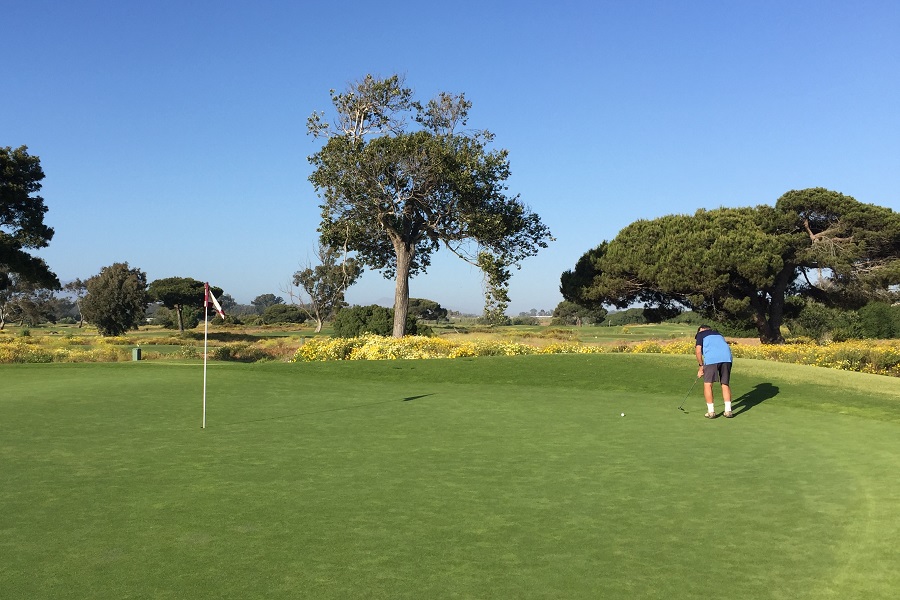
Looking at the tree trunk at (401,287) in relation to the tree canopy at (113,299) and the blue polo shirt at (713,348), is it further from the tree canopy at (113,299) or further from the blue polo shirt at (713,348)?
the tree canopy at (113,299)

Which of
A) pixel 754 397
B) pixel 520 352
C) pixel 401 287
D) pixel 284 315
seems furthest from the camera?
pixel 284 315

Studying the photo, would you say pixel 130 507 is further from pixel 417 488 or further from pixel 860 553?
pixel 860 553

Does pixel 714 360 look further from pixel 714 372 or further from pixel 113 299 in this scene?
pixel 113 299

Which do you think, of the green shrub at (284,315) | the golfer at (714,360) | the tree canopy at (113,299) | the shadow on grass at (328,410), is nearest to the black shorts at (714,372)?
the golfer at (714,360)

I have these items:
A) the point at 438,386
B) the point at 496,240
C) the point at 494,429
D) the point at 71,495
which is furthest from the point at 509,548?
the point at 496,240

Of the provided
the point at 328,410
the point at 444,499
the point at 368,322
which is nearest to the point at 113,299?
the point at 368,322

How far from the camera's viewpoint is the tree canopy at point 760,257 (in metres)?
38.8

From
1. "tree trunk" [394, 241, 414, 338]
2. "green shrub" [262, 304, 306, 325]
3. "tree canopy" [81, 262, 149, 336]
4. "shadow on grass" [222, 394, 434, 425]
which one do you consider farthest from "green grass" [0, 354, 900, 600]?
"green shrub" [262, 304, 306, 325]

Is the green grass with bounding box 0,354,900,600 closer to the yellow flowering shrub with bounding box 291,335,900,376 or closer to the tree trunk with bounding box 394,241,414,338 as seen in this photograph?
the yellow flowering shrub with bounding box 291,335,900,376

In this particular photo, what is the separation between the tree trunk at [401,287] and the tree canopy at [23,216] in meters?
22.3

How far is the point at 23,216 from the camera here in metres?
45.4

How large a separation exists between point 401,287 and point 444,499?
107 ft

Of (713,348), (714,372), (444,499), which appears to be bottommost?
(444,499)

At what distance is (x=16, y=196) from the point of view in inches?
1737
